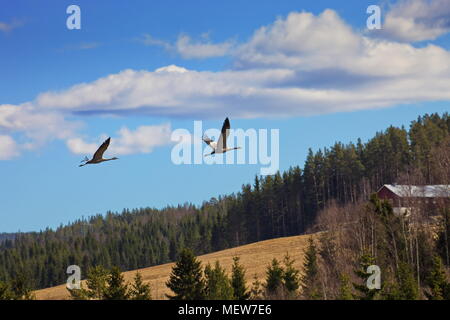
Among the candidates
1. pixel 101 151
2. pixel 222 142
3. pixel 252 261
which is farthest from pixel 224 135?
pixel 252 261

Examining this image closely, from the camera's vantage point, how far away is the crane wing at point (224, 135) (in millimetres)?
21844

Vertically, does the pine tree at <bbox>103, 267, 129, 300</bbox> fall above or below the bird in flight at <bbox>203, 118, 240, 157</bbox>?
below

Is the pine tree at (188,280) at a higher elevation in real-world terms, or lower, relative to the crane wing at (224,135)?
lower

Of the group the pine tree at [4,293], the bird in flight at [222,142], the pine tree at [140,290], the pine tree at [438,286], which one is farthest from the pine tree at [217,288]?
the bird in flight at [222,142]

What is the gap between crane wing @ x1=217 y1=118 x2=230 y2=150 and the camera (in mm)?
21844

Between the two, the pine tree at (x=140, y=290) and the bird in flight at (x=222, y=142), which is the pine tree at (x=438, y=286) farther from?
the bird in flight at (x=222, y=142)

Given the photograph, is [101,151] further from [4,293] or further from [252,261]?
[252,261]

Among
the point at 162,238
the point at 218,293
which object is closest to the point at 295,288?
the point at 218,293

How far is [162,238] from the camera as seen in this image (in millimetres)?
195875

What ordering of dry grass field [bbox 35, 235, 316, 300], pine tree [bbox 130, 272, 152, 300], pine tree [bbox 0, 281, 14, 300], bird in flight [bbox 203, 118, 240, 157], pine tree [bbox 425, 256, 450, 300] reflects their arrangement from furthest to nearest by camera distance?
1. dry grass field [bbox 35, 235, 316, 300]
2. pine tree [bbox 130, 272, 152, 300]
3. pine tree [bbox 425, 256, 450, 300]
4. pine tree [bbox 0, 281, 14, 300]
5. bird in flight [bbox 203, 118, 240, 157]

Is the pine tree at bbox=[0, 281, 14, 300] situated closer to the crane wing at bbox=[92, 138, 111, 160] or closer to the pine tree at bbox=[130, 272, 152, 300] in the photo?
the pine tree at bbox=[130, 272, 152, 300]

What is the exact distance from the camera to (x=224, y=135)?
22172mm

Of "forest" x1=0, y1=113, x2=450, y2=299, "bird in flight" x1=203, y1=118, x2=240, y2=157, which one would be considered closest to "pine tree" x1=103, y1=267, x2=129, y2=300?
"forest" x1=0, y1=113, x2=450, y2=299

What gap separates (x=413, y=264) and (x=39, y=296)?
2584 inches
